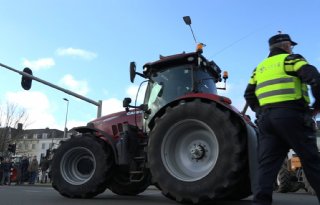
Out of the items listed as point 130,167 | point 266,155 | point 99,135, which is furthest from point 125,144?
point 266,155

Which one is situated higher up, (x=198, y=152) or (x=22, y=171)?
(x=22, y=171)

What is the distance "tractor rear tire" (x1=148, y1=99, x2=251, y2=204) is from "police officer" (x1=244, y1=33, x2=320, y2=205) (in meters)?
1.22

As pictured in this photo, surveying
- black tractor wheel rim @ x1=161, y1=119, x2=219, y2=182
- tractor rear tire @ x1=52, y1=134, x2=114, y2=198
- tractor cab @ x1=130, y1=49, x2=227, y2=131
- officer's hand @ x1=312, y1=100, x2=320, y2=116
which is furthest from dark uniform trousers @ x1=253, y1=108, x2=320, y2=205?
tractor rear tire @ x1=52, y1=134, x2=114, y2=198

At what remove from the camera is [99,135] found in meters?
8.44

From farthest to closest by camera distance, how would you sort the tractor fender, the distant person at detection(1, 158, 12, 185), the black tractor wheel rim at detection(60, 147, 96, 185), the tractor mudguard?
1. the distant person at detection(1, 158, 12, 185)
2. the black tractor wheel rim at detection(60, 147, 96, 185)
3. the tractor fender
4. the tractor mudguard

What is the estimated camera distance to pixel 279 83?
4531 millimetres

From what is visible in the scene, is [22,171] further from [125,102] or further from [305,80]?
[305,80]

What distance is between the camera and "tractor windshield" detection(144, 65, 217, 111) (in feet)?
25.1

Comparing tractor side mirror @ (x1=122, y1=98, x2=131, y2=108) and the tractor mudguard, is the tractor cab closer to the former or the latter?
tractor side mirror @ (x1=122, y1=98, x2=131, y2=108)

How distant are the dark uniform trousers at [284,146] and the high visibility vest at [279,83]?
16 centimetres

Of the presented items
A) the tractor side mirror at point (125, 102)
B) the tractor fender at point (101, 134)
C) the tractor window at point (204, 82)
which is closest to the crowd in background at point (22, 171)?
the tractor fender at point (101, 134)

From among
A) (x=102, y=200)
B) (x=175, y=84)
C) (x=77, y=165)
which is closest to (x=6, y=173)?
(x=77, y=165)

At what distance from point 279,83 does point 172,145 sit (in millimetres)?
2524

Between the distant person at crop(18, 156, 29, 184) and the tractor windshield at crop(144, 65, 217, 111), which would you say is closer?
the tractor windshield at crop(144, 65, 217, 111)
